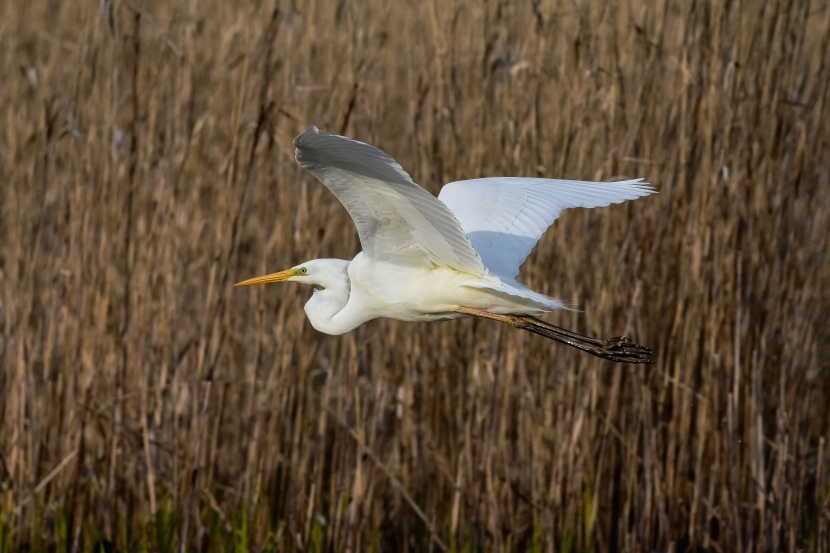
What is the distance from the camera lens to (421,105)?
3.21 meters

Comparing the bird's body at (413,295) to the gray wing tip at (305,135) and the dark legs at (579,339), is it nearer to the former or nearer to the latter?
the dark legs at (579,339)

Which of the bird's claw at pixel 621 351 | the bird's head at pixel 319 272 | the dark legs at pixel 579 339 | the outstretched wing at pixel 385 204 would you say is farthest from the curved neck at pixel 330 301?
the bird's claw at pixel 621 351

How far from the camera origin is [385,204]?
90.9 inches

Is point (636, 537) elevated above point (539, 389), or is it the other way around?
point (539, 389)

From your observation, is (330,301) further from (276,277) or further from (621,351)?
(621,351)

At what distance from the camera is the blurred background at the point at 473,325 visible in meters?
2.97

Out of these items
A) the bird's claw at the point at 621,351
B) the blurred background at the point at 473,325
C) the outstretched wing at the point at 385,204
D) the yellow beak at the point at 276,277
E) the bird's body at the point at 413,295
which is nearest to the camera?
the outstretched wing at the point at 385,204

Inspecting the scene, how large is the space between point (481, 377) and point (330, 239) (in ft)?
2.51

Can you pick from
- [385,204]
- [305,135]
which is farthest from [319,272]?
[305,135]

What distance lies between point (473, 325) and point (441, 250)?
74 cm

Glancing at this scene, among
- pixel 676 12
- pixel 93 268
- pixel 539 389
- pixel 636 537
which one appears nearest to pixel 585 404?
pixel 539 389

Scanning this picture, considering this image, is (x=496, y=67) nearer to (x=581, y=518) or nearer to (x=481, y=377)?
(x=481, y=377)

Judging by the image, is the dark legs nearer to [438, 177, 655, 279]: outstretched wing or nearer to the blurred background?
[438, 177, 655, 279]: outstretched wing

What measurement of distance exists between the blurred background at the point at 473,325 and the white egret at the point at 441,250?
1.15 feet
